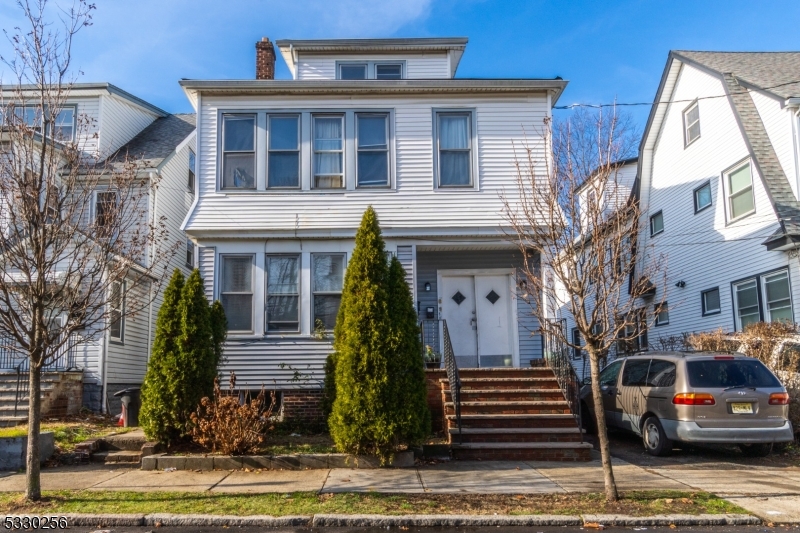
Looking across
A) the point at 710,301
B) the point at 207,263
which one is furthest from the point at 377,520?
the point at 710,301

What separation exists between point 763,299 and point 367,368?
10.9 metres

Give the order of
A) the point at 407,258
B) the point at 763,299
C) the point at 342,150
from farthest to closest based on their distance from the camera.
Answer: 1. the point at 763,299
2. the point at 342,150
3. the point at 407,258

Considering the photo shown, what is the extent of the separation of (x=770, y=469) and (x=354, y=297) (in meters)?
6.71

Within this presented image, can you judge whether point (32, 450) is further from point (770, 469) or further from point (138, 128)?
point (138, 128)

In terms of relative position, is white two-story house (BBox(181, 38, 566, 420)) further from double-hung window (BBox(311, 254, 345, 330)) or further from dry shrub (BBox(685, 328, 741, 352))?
dry shrub (BBox(685, 328, 741, 352))

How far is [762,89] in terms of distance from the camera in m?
16.0

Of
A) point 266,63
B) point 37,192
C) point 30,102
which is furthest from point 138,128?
point 37,192

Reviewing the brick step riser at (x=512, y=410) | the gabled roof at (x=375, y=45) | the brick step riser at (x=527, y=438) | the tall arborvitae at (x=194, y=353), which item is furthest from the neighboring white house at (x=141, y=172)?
the brick step riser at (x=527, y=438)

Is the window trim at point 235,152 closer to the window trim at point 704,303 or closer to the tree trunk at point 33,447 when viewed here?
the tree trunk at point 33,447

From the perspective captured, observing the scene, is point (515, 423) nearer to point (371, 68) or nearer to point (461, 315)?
point (461, 315)

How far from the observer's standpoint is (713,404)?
10078 mm

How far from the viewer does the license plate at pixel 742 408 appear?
10062 mm

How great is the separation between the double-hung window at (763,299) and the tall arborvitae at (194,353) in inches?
440

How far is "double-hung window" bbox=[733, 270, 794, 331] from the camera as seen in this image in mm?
14961
